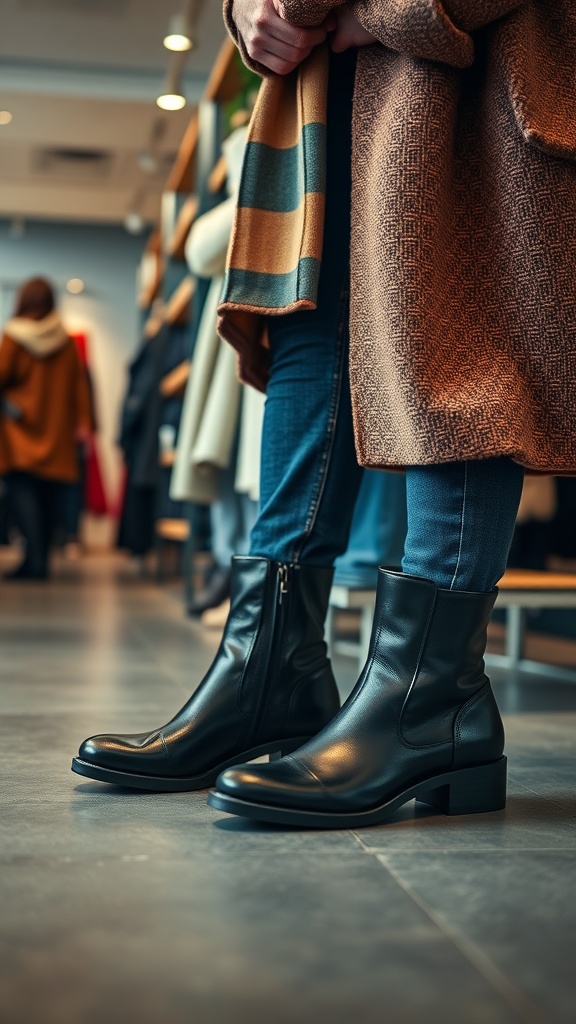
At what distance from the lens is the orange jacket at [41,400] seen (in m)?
5.02

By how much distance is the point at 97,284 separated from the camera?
907 cm

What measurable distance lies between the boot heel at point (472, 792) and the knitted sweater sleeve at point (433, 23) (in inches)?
22.6

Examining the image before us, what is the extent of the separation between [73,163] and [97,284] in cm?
166

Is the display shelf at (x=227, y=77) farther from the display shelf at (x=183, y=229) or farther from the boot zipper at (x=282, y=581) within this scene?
the boot zipper at (x=282, y=581)

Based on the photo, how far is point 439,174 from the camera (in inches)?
34.9

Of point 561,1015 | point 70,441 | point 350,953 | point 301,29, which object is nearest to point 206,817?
point 350,953

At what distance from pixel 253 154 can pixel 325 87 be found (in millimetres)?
87

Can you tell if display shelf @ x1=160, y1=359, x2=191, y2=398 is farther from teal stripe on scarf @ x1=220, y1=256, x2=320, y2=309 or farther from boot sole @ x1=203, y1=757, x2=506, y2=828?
boot sole @ x1=203, y1=757, x2=506, y2=828

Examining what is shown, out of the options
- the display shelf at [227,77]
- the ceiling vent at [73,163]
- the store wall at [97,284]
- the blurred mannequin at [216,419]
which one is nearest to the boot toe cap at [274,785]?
the blurred mannequin at [216,419]

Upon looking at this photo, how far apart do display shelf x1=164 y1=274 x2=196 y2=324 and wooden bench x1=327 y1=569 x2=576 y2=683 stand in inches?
60.6

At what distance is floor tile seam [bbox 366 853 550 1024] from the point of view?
1.72 ft

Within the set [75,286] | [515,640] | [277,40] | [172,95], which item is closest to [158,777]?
[277,40]

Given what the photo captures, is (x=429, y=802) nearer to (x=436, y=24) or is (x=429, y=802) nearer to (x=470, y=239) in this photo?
(x=470, y=239)

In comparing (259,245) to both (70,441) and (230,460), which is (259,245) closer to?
(230,460)
